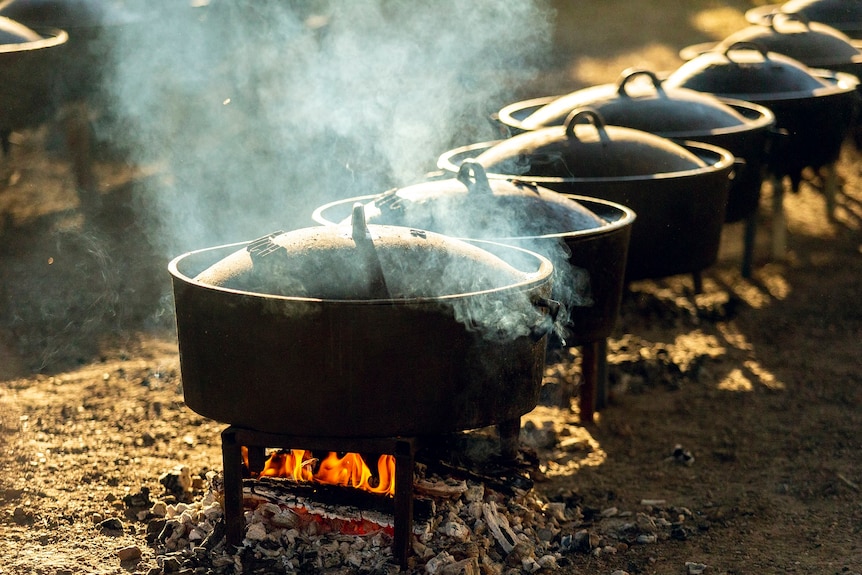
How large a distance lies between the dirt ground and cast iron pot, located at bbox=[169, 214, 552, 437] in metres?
1.06

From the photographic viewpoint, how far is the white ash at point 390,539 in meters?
4.36

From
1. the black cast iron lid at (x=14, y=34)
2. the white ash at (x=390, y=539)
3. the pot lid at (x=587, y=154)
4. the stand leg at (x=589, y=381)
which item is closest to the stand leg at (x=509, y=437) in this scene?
the white ash at (x=390, y=539)

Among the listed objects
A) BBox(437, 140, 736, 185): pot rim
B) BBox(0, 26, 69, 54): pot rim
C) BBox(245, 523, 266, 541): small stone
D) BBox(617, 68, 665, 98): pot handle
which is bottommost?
BBox(245, 523, 266, 541): small stone

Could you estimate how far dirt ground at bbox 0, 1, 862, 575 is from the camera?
5.07m

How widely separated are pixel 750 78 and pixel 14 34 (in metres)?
6.31

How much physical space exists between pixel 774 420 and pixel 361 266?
3.74 metres

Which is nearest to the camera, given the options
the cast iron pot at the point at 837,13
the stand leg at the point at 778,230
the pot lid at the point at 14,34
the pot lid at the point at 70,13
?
the pot lid at the point at 14,34

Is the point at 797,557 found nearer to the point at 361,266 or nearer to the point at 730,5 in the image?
the point at 361,266

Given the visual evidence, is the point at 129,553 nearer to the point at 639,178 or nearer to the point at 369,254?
the point at 369,254

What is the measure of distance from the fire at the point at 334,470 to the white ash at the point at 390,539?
0.15m

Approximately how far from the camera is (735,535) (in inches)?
204

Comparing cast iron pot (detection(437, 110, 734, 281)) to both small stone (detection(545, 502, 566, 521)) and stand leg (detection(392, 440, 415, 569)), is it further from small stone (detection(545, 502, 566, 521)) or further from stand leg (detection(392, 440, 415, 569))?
stand leg (detection(392, 440, 415, 569))

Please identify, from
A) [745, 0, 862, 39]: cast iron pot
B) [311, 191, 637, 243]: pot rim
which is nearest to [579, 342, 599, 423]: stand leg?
[311, 191, 637, 243]: pot rim

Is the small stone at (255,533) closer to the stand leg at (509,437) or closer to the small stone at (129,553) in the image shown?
the small stone at (129,553)
